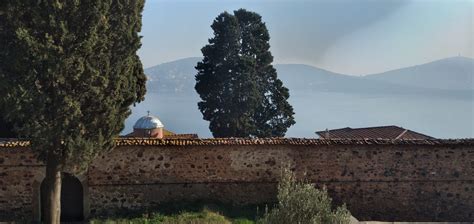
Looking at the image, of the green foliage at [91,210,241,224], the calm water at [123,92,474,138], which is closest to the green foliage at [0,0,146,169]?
the green foliage at [91,210,241,224]

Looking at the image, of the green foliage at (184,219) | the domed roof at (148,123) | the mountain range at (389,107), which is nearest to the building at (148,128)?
the domed roof at (148,123)

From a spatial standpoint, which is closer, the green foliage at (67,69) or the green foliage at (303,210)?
the green foliage at (303,210)

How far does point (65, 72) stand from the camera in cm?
983

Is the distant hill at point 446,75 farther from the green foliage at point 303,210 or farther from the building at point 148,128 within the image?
the green foliage at point 303,210

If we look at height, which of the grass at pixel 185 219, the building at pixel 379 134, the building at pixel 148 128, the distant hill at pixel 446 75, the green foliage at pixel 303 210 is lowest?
the grass at pixel 185 219

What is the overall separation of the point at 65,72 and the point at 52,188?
2.79 meters

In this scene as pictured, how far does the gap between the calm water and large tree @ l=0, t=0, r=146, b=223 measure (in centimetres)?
6239

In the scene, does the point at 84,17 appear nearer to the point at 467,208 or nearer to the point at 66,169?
the point at 66,169

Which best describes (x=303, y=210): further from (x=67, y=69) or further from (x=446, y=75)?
(x=446, y=75)

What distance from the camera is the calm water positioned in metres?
93.2

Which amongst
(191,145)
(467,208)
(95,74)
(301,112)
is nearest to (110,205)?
(191,145)

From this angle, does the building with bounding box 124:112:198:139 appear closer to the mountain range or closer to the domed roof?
the domed roof

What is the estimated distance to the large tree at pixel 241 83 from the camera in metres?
29.8

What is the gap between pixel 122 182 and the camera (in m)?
15.0
